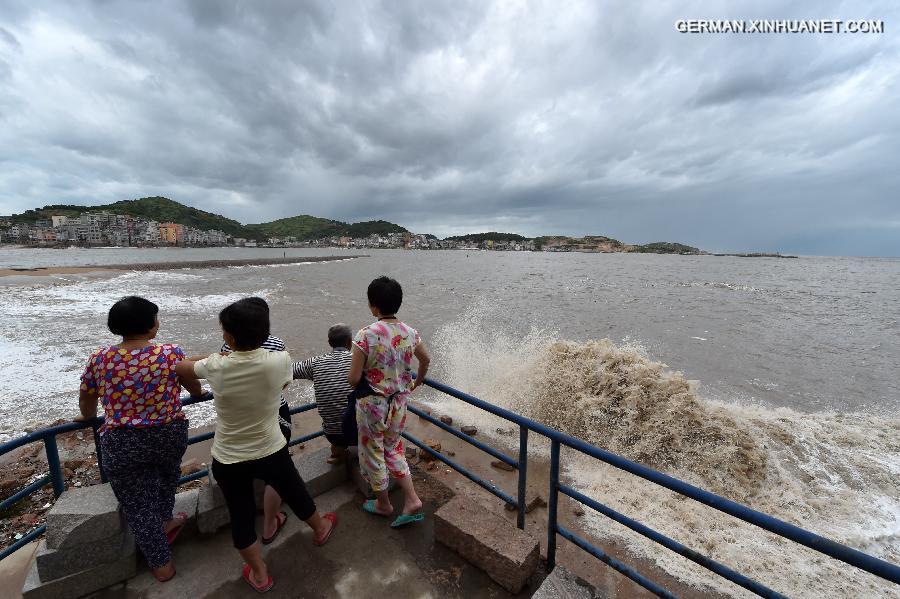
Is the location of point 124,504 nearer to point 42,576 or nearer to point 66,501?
point 66,501

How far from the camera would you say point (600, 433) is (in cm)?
823

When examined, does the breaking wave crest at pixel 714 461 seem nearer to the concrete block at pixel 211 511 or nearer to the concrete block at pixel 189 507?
the concrete block at pixel 211 511

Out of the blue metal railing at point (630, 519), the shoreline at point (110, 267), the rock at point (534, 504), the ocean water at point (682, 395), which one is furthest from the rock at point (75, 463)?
the shoreline at point (110, 267)

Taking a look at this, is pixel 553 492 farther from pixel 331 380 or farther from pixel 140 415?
pixel 140 415

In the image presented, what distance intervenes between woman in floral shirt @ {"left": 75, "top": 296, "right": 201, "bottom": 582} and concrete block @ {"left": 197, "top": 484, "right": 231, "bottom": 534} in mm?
316

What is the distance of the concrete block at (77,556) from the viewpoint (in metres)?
2.48

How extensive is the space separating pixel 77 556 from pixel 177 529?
0.59m

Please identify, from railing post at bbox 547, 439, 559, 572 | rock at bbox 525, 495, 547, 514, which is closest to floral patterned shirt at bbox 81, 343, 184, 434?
railing post at bbox 547, 439, 559, 572

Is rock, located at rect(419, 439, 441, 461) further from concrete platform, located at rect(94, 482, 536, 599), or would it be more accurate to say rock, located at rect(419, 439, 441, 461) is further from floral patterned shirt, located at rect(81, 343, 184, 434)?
floral patterned shirt, located at rect(81, 343, 184, 434)

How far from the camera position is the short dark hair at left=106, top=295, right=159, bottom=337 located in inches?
93.8

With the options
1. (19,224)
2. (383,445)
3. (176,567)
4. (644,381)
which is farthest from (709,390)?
(19,224)

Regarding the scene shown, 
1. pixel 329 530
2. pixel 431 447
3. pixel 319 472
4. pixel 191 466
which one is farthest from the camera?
pixel 191 466

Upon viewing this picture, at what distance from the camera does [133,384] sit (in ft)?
7.97

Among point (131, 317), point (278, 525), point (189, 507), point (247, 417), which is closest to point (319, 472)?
point (278, 525)
